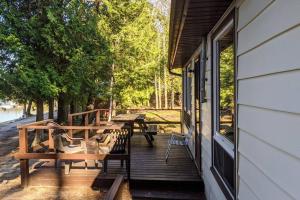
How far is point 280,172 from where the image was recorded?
140 centimetres

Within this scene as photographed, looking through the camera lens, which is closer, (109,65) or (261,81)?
(261,81)

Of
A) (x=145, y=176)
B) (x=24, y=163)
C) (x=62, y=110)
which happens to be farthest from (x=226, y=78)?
(x=62, y=110)

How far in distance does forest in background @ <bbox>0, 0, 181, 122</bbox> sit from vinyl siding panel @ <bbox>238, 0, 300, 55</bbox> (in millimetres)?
9168

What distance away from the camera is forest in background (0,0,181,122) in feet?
33.4

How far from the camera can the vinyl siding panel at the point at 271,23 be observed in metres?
1.27

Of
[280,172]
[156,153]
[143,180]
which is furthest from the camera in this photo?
[156,153]

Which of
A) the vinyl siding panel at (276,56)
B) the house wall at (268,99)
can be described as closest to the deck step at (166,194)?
the house wall at (268,99)

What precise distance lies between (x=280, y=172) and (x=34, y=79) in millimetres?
9969

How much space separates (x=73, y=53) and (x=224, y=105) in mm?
8984

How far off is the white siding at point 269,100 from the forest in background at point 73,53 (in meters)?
9.13

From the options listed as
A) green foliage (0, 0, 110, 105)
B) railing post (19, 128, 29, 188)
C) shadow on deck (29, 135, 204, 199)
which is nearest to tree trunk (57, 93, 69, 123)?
green foliage (0, 0, 110, 105)

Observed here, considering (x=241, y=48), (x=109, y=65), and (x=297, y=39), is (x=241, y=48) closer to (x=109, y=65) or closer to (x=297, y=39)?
(x=297, y=39)

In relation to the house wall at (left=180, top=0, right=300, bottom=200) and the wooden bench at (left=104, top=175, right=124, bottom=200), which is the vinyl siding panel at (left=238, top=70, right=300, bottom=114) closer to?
the house wall at (left=180, top=0, right=300, bottom=200)

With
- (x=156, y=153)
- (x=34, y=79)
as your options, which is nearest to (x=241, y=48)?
(x=156, y=153)
